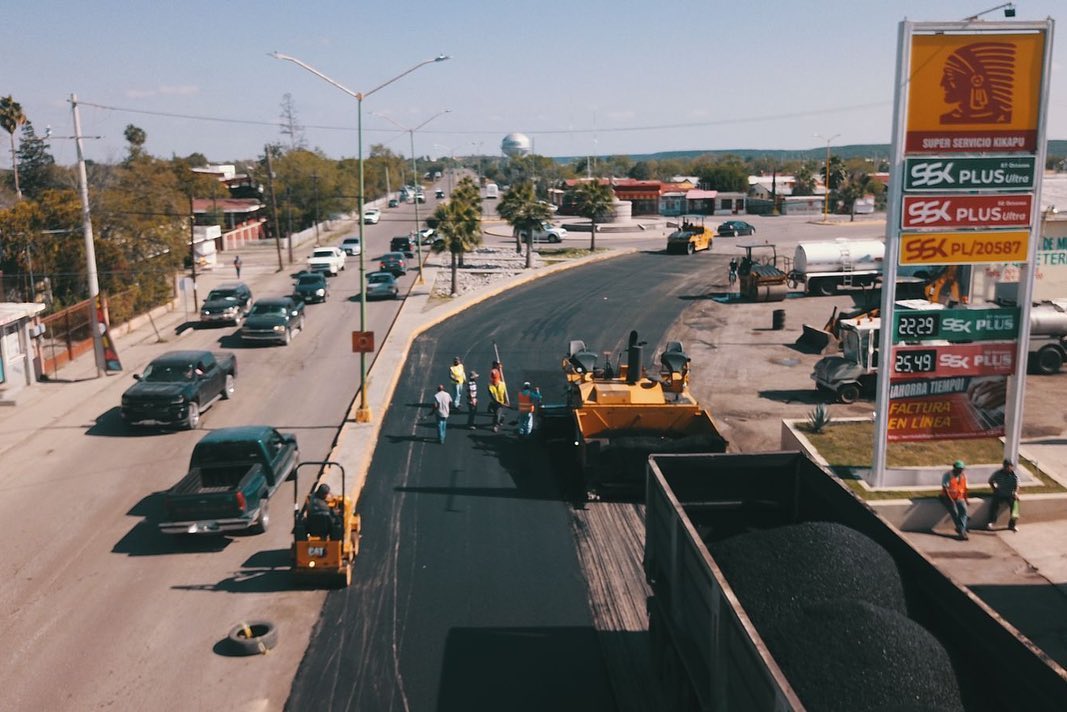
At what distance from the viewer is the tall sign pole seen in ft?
56.2

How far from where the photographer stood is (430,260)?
62219 millimetres

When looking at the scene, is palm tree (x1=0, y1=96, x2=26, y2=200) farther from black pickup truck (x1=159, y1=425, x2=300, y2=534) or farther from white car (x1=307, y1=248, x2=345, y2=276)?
black pickup truck (x1=159, y1=425, x2=300, y2=534)

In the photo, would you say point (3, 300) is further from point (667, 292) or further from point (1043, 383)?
point (1043, 383)

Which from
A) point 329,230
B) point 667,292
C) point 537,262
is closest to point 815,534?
point 667,292

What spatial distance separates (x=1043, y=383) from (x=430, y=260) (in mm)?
41609

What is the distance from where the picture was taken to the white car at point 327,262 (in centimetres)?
5400

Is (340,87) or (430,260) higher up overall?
(340,87)

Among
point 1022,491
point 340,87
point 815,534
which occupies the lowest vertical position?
point 1022,491

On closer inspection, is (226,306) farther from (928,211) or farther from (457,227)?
(928,211)

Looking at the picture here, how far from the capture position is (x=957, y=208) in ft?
58.3

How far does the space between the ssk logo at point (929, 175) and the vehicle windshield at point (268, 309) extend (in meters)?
24.8

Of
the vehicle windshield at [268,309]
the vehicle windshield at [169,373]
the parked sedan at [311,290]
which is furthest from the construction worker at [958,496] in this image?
the parked sedan at [311,290]

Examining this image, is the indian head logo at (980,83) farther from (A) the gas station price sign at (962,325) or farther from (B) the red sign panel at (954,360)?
(B) the red sign panel at (954,360)

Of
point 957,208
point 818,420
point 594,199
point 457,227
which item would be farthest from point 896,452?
point 594,199
